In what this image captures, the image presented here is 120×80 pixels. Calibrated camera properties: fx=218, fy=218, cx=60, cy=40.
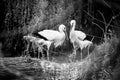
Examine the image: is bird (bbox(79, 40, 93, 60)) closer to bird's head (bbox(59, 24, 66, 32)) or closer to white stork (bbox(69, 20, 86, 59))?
white stork (bbox(69, 20, 86, 59))

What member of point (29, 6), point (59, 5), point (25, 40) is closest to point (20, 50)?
point (25, 40)

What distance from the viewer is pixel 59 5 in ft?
5.50

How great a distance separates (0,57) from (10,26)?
0.76 ft

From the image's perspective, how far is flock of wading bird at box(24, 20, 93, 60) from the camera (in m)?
1.63

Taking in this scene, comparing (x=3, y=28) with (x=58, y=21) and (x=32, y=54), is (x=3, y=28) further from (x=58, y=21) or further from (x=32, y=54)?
(x=58, y=21)

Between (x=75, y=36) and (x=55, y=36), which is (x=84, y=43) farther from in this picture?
(x=55, y=36)

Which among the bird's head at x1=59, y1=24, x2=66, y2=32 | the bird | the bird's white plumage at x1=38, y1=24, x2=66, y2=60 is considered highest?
the bird's head at x1=59, y1=24, x2=66, y2=32

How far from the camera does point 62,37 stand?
1.67m

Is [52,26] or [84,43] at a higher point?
[52,26]

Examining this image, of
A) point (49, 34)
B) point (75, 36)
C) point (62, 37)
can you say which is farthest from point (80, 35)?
point (49, 34)

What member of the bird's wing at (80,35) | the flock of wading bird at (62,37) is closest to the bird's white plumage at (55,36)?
the flock of wading bird at (62,37)

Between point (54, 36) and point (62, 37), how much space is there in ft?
0.21

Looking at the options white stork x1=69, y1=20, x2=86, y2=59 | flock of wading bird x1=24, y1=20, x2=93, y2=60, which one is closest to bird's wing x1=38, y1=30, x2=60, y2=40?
flock of wading bird x1=24, y1=20, x2=93, y2=60

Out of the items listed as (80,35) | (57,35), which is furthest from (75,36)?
(57,35)
